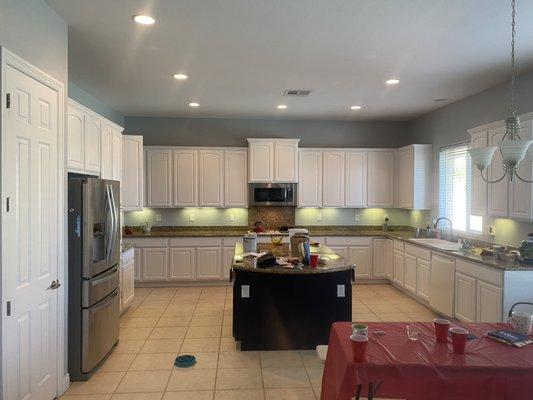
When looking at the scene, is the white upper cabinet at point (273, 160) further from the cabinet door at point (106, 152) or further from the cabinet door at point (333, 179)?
the cabinet door at point (106, 152)

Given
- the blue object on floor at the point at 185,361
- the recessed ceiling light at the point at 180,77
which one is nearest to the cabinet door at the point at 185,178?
the recessed ceiling light at the point at 180,77

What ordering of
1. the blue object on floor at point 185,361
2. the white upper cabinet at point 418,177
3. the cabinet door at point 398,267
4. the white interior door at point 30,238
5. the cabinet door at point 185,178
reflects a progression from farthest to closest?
the cabinet door at point 185,178 → the white upper cabinet at point 418,177 → the cabinet door at point 398,267 → the blue object on floor at point 185,361 → the white interior door at point 30,238

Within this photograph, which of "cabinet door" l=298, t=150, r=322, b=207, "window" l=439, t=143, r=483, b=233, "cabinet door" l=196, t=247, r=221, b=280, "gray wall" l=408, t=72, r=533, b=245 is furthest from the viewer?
"cabinet door" l=298, t=150, r=322, b=207

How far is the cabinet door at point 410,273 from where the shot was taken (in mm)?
5535

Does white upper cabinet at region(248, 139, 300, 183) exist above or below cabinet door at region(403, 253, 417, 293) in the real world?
above

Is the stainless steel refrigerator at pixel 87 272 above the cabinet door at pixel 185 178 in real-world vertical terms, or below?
below

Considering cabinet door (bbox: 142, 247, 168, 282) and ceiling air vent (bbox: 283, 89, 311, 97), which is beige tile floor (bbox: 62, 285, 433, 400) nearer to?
cabinet door (bbox: 142, 247, 168, 282)

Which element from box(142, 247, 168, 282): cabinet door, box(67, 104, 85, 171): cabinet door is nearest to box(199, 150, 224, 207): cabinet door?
box(142, 247, 168, 282): cabinet door

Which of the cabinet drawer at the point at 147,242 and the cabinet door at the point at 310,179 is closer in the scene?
the cabinet drawer at the point at 147,242

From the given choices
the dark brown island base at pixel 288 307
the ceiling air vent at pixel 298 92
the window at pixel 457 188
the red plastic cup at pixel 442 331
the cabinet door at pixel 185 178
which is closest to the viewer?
the red plastic cup at pixel 442 331

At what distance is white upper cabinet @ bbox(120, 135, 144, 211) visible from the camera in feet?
18.3

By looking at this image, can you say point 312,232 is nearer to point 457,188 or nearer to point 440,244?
point 440,244

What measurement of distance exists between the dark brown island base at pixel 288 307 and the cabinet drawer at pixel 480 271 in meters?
1.32

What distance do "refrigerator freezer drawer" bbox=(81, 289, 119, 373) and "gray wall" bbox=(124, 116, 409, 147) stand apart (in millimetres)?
3688
